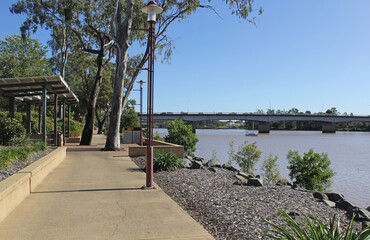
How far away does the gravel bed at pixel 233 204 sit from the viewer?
5.25m

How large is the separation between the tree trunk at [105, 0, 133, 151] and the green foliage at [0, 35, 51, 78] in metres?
25.1

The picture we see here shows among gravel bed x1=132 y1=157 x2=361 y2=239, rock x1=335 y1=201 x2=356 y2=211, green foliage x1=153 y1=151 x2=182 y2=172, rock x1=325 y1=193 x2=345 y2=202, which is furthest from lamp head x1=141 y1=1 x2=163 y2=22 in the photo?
rock x1=325 y1=193 x2=345 y2=202

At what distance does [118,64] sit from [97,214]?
13.1 meters

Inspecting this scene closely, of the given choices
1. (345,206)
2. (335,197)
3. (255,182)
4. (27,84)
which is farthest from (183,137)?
(345,206)

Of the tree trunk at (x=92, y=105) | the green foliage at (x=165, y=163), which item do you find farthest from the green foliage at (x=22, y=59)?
the green foliage at (x=165, y=163)

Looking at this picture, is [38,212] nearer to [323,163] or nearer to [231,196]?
[231,196]

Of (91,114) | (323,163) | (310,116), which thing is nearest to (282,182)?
(323,163)

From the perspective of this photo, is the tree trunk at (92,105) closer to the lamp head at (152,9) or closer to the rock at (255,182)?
the lamp head at (152,9)

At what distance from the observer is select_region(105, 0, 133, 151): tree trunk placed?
17625mm

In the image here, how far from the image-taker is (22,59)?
3994 cm

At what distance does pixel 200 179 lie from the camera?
9.55m

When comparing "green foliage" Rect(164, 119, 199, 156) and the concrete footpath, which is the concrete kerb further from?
"green foliage" Rect(164, 119, 199, 156)

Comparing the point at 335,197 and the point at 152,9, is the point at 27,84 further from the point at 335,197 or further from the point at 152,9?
the point at 335,197

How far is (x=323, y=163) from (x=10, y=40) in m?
40.5
